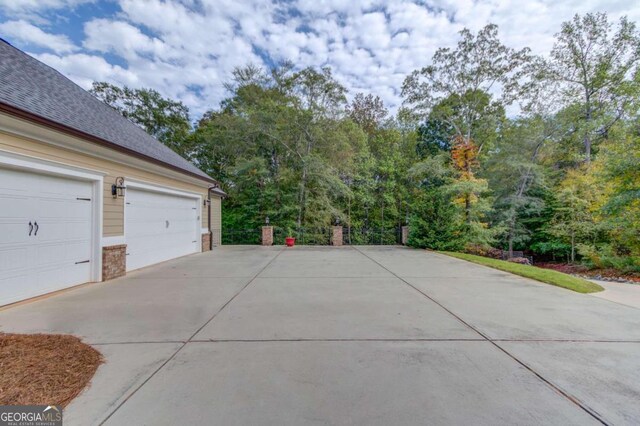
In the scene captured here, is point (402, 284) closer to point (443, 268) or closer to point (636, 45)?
point (443, 268)

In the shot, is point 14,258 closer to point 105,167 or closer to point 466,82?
point 105,167

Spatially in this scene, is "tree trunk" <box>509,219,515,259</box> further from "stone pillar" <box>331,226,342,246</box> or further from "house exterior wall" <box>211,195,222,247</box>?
"house exterior wall" <box>211,195,222,247</box>

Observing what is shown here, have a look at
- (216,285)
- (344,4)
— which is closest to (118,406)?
(216,285)

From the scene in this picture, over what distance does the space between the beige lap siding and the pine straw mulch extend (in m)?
2.98

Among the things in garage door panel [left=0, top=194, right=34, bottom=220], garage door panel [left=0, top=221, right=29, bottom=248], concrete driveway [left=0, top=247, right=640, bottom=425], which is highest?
garage door panel [left=0, top=194, right=34, bottom=220]

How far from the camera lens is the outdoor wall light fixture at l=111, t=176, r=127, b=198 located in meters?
6.17

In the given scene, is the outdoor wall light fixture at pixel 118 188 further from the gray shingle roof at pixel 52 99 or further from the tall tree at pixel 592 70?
the tall tree at pixel 592 70

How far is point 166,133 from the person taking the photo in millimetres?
20766

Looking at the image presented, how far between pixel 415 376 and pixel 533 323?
229 cm

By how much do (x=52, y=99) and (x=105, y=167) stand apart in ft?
5.16

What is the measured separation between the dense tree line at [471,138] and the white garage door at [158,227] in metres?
5.43

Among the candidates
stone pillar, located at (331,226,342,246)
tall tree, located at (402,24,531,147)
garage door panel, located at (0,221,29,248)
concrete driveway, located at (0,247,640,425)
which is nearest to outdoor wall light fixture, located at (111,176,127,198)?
garage door panel, located at (0,221,29,248)

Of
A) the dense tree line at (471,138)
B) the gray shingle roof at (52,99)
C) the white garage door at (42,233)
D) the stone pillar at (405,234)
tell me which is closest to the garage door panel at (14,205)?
the white garage door at (42,233)

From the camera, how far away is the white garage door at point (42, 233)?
13.8 ft
